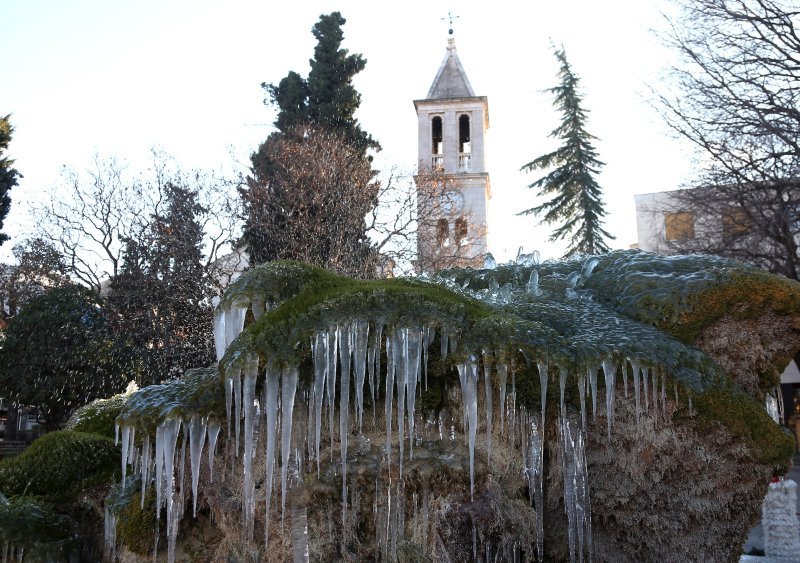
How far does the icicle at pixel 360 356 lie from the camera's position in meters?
4.89

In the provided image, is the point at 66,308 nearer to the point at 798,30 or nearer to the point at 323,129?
the point at 323,129

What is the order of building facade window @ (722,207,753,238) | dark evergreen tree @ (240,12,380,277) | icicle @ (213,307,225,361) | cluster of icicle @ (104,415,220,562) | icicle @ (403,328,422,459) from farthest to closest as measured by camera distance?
dark evergreen tree @ (240,12,380,277)
building facade window @ (722,207,753,238)
icicle @ (213,307,225,361)
cluster of icicle @ (104,415,220,562)
icicle @ (403,328,422,459)

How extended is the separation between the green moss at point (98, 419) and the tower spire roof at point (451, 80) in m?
28.7

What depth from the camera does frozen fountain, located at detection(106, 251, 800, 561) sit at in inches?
191

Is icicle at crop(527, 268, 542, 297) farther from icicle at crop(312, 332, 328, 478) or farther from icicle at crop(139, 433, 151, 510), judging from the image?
icicle at crop(139, 433, 151, 510)

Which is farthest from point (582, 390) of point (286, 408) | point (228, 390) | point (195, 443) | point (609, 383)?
point (195, 443)

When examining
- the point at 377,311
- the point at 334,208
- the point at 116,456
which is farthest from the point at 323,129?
the point at 377,311

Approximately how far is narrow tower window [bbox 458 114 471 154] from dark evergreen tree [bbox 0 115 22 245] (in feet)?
67.1

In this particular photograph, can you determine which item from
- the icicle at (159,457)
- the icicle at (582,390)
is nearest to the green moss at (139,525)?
the icicle at (159,457)

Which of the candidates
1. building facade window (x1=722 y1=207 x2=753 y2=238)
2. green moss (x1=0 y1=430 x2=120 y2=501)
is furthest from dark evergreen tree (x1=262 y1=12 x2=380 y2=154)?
green moss (x1=0 y1=430 x2=120 y2=501)

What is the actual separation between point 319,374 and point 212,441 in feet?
3.28

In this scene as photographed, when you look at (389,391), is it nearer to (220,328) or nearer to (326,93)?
(220,328)

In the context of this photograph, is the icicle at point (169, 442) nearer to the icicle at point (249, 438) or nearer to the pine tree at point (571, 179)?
the icicle at point (249, 438)

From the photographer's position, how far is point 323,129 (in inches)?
855
